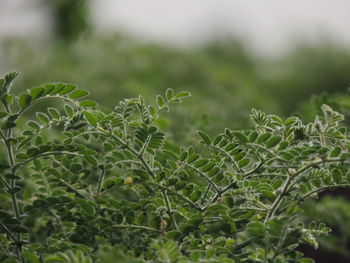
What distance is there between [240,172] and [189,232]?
7.0 inches

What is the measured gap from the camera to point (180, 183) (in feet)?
3.95

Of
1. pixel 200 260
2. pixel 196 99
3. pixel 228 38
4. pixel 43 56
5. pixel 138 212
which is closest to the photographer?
pixel 200 260

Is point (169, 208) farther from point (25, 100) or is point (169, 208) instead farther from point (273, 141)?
point (25, 100)

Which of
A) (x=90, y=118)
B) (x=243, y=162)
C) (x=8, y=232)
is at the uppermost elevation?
(x=90, y=118)

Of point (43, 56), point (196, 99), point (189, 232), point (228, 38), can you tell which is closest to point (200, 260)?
point (189, 232)

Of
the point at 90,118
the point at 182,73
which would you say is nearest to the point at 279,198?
the point at 90,118

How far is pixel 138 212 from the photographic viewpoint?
1.39 meters

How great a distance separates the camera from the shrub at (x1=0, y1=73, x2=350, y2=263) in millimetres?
1072

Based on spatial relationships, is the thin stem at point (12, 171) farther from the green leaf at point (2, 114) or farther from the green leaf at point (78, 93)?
the green leaf at point (78, 93)

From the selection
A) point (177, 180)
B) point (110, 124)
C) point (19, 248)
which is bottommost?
point (19, 248)

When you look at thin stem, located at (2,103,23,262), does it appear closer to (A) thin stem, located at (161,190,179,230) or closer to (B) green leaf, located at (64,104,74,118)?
(B) green leaf, located at (64,104,74,118)

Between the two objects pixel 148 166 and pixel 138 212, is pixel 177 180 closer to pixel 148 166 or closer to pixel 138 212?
pixel 148 166

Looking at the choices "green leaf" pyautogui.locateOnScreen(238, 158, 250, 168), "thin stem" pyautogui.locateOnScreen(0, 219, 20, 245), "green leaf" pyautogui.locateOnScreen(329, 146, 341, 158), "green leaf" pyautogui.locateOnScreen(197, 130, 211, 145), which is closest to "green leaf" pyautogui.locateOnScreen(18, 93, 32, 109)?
"thin stem" pyautogui.locateOnScreen(0, 219, 20, 245)

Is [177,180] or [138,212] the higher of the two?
[177,180]
